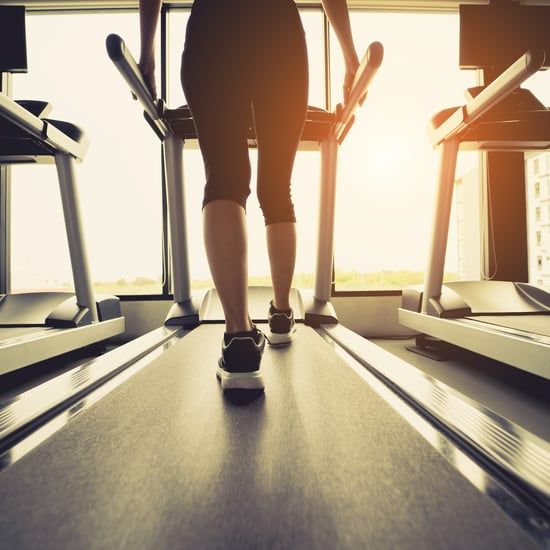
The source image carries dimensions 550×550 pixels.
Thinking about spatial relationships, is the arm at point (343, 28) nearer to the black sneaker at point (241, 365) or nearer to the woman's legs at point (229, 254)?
the woman's legs at point (229, 254)

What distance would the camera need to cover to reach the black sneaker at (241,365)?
2.68ft

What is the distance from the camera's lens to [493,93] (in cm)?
A: 137

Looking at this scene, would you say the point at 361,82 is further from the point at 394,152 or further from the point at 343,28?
the point at 394,152

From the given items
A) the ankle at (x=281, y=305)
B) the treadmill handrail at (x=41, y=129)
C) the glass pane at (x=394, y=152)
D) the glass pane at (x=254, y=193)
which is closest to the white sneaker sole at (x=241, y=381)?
the glass pane at (x=254, y=193)

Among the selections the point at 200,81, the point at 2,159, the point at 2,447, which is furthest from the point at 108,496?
the point at 2,159

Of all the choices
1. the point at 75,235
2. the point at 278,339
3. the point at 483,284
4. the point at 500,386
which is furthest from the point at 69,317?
the point at 483,284

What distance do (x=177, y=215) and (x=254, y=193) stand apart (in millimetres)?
917

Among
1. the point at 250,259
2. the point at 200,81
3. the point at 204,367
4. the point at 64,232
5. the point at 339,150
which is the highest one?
the point at 339,150

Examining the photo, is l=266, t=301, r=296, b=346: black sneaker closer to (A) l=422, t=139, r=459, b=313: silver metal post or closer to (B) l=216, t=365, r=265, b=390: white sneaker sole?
(B) l=216, t=365, r=265, b=390: white sneaker sole

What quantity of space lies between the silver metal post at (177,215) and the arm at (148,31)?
31.6 inches

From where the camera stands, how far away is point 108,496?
437mm

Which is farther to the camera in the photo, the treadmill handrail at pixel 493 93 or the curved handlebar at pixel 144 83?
the treadmill handrail at pixel 493 93

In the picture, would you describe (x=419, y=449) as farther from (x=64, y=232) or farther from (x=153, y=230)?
(x=153, y=230)

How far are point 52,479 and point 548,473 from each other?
65 cm
